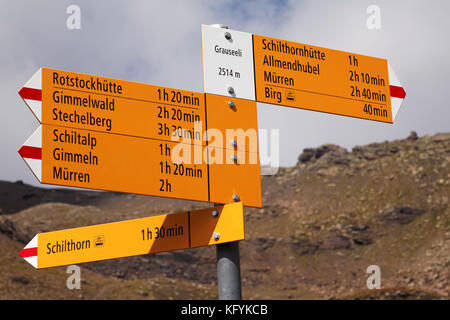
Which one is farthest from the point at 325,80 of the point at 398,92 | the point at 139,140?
the point at 139,140

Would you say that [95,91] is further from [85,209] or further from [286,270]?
[85,209]

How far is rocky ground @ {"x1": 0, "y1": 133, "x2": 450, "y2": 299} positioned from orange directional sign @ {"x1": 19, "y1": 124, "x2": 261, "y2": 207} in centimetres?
2671

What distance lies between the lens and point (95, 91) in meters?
4.44

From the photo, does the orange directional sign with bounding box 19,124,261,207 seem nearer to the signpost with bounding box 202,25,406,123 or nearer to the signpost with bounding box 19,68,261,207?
the signpost with bounding box 19,68,261,207

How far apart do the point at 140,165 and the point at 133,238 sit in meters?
0.65

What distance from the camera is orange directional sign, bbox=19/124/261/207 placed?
418 centimetres

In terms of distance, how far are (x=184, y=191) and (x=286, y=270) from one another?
1494 inches

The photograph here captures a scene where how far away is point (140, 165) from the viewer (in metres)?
4.39

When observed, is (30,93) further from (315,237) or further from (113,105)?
(315,237)

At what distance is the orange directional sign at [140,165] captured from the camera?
164 inches

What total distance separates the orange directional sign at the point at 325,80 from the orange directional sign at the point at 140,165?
0.63 metres
